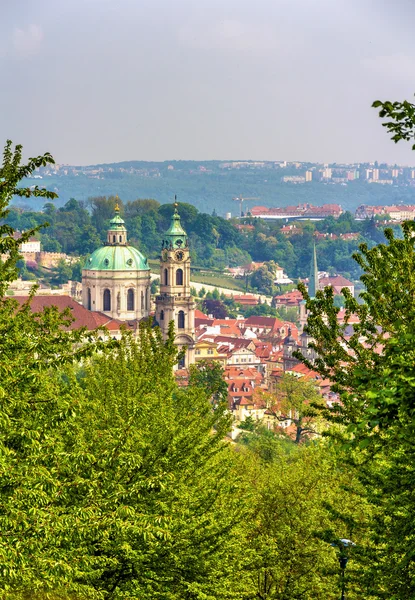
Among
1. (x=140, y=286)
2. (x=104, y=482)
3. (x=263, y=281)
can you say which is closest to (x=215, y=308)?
(x=263, y=281)

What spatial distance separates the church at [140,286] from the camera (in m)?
113

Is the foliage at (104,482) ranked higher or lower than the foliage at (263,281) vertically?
higher

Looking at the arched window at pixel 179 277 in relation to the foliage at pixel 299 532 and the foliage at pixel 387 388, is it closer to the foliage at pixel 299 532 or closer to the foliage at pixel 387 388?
the foliage at pixel 299 532

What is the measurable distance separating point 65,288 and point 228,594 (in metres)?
131

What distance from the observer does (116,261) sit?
390 ft

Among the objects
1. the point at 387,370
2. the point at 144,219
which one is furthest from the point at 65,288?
the point at 387,370

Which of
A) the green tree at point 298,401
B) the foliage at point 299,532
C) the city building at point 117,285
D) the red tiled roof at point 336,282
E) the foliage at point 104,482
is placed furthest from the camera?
the red tiled roof at point 336,282

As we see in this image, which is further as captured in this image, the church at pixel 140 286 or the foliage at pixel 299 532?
the church at pixel 140 286

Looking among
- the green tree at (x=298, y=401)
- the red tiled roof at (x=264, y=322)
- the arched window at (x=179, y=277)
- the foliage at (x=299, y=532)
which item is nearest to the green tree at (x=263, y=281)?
the red tiled roof at (x=264, y=322)

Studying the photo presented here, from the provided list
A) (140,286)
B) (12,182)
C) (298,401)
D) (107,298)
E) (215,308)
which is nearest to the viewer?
(12,182)

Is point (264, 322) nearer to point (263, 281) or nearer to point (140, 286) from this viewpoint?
point (140, 286)

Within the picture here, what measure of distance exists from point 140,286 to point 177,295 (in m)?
5.54

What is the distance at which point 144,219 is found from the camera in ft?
609

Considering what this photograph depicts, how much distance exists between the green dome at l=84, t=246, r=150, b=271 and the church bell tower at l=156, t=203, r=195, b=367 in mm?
3476
